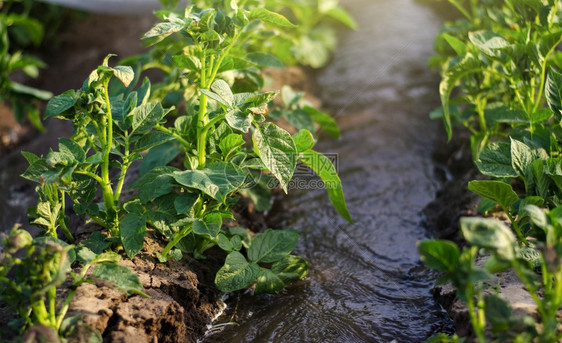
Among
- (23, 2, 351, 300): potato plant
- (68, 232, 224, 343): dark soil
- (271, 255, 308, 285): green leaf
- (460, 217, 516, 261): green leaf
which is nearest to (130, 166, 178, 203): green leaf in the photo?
(23, 2, 351, 300): potato plant

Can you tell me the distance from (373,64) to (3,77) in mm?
2254

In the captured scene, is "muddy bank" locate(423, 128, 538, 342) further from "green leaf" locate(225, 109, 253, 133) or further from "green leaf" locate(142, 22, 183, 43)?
"green leaf" locate(142, 22, 183, 43)

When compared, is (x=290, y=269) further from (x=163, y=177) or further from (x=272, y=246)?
(x=163, y=177)

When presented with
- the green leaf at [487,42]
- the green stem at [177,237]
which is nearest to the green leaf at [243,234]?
the green stem at [177,237]

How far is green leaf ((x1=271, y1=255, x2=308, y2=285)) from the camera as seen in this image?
176 centimetres

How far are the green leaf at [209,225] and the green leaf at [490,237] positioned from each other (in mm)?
708

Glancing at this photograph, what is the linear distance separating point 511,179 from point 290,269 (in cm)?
85

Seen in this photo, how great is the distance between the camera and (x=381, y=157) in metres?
2.71

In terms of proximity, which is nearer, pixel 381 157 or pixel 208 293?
pixel 208 293

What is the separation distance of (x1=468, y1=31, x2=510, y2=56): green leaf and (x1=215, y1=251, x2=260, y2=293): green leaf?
3.49 ft

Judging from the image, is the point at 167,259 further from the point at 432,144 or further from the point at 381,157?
the point at 432,144

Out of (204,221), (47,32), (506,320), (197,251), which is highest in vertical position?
(506,320)

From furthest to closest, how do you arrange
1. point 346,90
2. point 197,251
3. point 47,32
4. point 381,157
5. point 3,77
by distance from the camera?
point 47,32 → point 346,90 → point 3,77 → point 381,157 → point 197,251

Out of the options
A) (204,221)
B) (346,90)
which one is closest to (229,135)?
(204,221)
